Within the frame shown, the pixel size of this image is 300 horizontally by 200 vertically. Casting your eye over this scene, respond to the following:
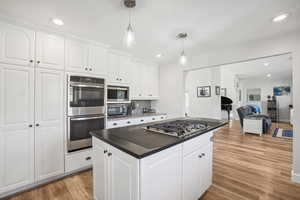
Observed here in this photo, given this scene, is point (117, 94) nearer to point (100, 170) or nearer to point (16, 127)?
point (16, 127)

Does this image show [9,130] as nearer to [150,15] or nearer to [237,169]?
[150,15]

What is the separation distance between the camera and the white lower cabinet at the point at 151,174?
1037 millimetres

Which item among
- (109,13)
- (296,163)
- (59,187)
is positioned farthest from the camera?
(296,163)

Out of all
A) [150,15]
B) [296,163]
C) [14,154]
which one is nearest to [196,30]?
[150,15]

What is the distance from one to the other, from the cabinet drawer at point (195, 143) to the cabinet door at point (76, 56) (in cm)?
218

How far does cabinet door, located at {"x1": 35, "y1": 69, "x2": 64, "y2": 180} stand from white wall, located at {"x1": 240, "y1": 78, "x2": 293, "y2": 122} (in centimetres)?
1080

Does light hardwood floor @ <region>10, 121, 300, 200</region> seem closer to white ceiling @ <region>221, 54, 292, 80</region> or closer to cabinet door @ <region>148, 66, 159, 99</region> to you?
cabinet door @ <region>148, 66, 159, 99</region>

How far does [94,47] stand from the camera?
2617 millimetres

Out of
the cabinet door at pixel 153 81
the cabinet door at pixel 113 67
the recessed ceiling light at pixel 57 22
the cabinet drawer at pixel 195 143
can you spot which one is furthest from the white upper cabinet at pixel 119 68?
the cabinet drawer at pixel 195 143

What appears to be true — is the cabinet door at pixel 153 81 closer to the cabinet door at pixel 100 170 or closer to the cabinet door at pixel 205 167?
the cabinet door at pixel 205 167

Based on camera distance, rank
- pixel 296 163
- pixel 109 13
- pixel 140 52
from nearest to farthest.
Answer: pixel 109 13 → pixel 296 163 → pixel 140 52

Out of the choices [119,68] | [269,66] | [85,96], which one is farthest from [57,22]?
[269,66]

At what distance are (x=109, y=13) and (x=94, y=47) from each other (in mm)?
1024

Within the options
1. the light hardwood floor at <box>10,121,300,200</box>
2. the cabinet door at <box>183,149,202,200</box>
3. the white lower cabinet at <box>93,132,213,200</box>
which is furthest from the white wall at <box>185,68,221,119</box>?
the cabinet door at <box>183,149,202,200</box>
